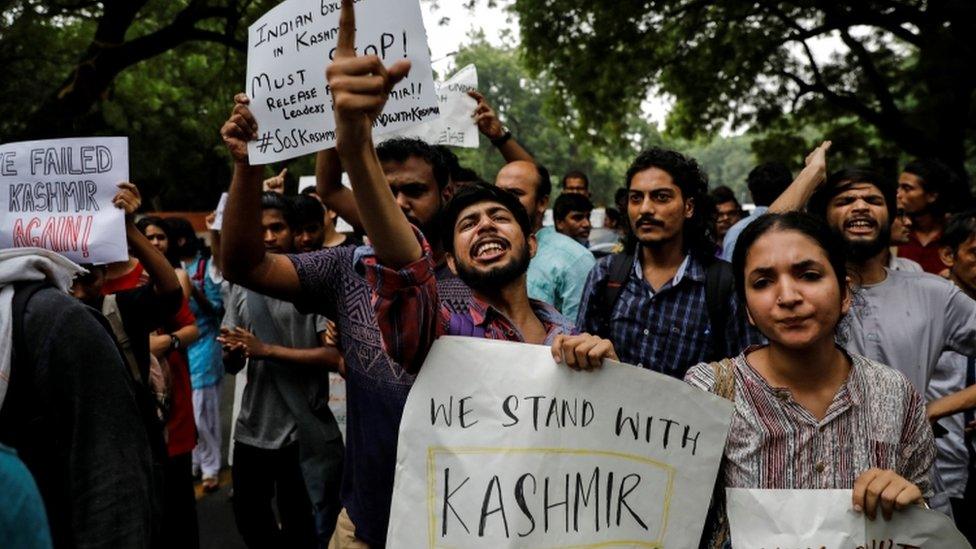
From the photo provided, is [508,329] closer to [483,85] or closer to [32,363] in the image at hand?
[32,363]

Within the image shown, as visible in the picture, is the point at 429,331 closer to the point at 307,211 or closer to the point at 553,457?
the point at 553,457

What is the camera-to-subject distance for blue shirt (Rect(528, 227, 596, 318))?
3955 mm

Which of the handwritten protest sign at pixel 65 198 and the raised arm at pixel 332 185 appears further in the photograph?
the handwritten protest sign at pixel 65 198

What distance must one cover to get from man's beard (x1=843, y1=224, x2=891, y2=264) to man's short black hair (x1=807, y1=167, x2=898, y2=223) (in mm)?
83

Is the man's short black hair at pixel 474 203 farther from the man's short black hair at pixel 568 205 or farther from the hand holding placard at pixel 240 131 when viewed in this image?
the man's short black hair at pixel 568 205

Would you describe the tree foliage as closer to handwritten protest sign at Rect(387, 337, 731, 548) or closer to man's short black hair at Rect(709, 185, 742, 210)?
man's short black hair at Rect(709, 185, 742, 210)

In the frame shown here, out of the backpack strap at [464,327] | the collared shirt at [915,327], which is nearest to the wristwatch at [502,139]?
the collared shirt at [915,327]

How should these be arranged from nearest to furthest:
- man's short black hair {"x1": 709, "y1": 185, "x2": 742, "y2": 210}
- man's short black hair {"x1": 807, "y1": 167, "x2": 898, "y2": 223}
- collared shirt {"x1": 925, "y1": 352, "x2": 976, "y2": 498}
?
man's short black hair {"x1": 807, "y1": 167, "x2": 898, "y2": 223}, collared shirt {"x1": 925, "y1": 352, "x2": 976, "y2": 498}, man's short black hair {"x1": 709, "y1": 185, "x2": 742, "y2": 210}

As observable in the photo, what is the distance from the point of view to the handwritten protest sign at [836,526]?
5.66 ft

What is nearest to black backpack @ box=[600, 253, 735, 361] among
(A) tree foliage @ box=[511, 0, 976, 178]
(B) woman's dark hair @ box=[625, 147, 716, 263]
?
(B) woman's dark hair @ box=[625, 147, 716, 263]

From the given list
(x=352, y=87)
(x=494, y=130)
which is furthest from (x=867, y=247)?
(x=352, y=87)

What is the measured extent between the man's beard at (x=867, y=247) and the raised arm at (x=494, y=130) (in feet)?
5.76

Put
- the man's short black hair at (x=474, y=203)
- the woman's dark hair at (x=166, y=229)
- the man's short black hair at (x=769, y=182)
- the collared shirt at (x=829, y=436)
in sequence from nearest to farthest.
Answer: the collared shirt at (x=829, y=436) → the man's short black hair at (x=474, y=203) → the man's short black hair at (x=769, y=182) → the woman's dark hair at (x=166, y=229)

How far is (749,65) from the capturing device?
15.7m
